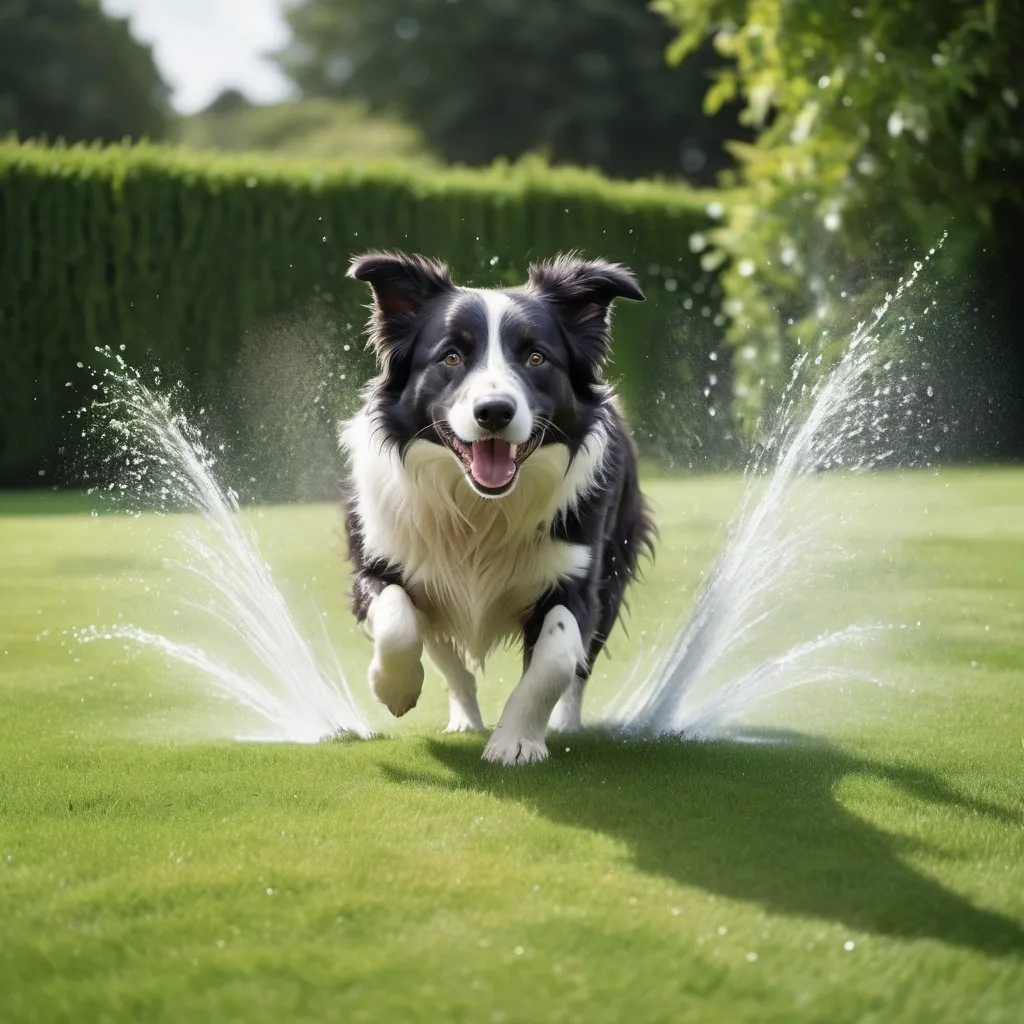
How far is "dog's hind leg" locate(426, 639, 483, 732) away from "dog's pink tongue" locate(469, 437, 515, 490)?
34.3 inches

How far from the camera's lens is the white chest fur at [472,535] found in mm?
4469

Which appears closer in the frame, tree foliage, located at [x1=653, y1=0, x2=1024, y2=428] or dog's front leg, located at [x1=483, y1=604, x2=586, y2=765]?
dog's front leg, located at [x1=483, y1=604, x2=586, y2=765]

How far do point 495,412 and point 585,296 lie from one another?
0.77 m

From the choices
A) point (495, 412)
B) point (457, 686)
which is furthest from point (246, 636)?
point (495, 412)

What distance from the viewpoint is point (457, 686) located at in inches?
193

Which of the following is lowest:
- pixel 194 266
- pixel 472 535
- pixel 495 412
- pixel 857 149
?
pixel 472 535

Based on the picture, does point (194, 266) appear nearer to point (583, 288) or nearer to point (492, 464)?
point (583, 288)

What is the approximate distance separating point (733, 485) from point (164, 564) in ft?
21.1

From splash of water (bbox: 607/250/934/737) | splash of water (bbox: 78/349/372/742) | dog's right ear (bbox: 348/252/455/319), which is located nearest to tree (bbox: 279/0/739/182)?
splash of water (bbox: 78/349/372/742)

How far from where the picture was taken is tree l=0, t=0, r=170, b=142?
30875 millimetres

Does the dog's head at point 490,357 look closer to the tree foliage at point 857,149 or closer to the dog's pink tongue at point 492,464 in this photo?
the dog's pink tongue at point 492,464

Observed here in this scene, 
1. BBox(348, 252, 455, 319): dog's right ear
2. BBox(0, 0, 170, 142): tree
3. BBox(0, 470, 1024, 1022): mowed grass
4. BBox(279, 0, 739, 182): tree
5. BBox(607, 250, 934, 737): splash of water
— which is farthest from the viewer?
BBox(0, 0, 170, 142): tree

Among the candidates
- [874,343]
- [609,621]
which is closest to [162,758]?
[609,621]

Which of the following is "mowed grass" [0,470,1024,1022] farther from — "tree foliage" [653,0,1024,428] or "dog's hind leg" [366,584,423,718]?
"tree foliage" [653,0,1024,428]
